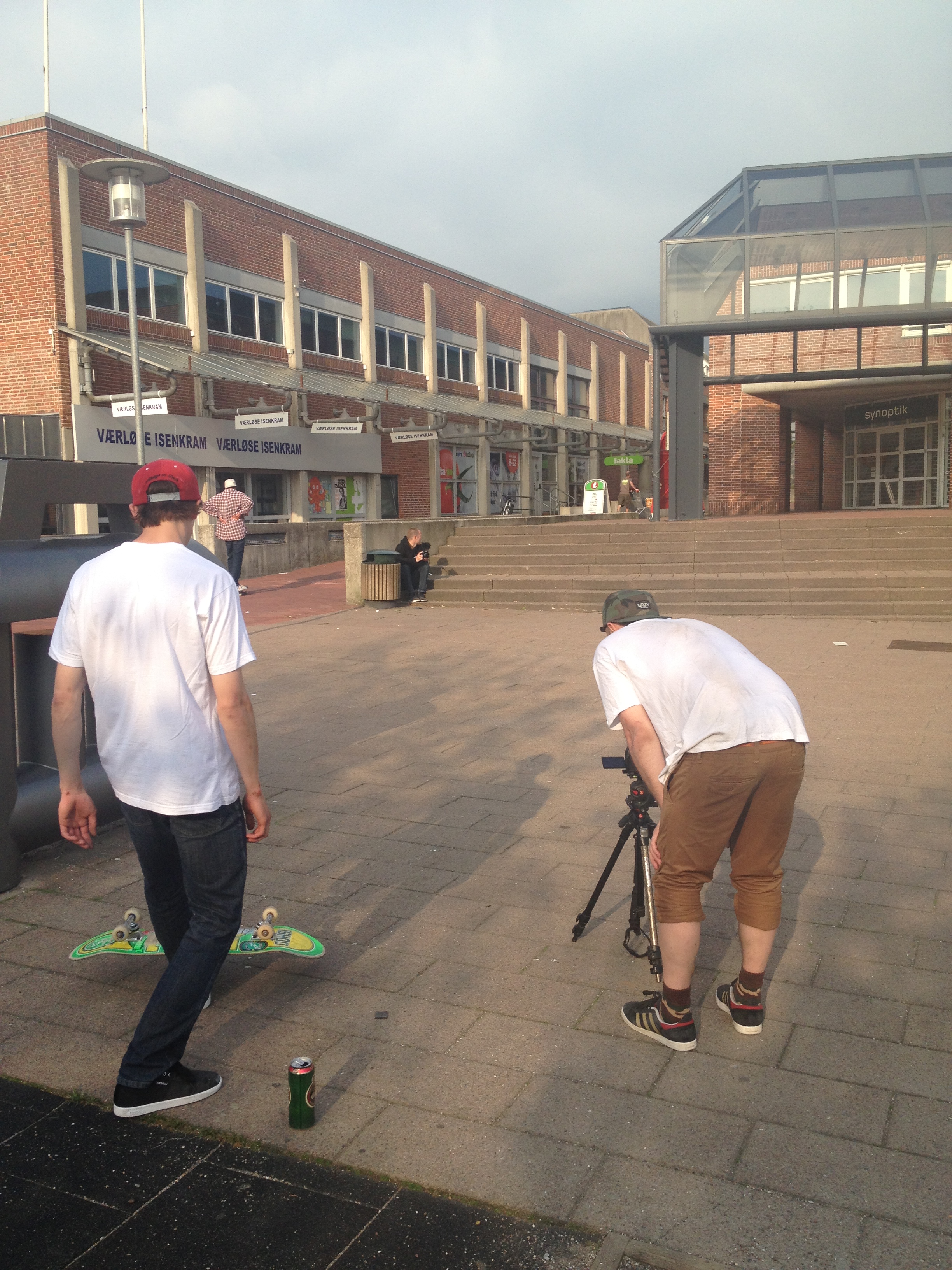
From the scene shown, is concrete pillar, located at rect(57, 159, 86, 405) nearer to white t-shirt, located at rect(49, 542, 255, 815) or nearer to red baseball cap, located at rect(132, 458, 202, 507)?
red baseball cap, located at rect(132, 458, 202, 507)

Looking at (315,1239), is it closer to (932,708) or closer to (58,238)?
(932,708)

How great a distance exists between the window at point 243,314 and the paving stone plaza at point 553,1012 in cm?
2161

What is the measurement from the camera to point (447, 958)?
163 inches

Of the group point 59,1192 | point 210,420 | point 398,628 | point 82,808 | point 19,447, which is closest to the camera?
point 59,1192

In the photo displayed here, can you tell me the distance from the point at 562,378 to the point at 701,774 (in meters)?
43.9

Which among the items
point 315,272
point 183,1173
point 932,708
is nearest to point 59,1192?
point 183,1173

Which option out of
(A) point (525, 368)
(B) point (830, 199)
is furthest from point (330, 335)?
(B) point (830, 199)

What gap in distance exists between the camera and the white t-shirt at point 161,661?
2963mm

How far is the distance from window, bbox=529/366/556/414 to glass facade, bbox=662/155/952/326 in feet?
75.5

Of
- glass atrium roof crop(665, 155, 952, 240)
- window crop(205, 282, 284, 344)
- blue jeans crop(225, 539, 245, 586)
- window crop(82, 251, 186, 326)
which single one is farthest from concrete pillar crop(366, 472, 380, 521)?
blue jeans crop(225, 539, 245, 586)

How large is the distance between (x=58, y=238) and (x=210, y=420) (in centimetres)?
520

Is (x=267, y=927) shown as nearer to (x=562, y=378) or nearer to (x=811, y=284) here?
(x=811, y=284)

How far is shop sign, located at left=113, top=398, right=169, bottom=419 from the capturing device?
55.9 feet

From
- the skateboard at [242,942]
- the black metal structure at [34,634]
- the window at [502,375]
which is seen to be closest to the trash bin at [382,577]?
the black metal structure at [34,634]
